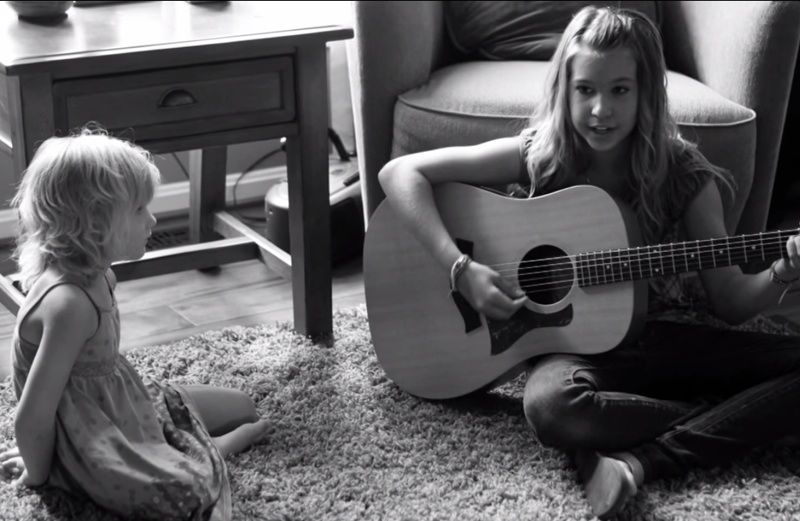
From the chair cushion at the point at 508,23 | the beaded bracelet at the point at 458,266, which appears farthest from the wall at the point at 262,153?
the beaded bracelet at the point at 458,266

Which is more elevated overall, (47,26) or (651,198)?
(47,26)

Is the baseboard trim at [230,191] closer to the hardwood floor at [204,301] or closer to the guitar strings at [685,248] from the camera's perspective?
the hardwood floor at [204,301]

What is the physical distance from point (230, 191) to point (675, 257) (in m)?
1.50

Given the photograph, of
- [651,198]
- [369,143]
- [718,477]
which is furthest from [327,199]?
[718,477]

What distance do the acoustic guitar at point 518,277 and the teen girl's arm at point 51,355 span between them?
0.52 m

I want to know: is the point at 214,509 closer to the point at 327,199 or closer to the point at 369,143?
the point at 327,199

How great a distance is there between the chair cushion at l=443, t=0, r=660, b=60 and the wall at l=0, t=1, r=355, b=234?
1.75 ft

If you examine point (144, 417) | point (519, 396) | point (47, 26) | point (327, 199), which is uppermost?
point (47, 26)

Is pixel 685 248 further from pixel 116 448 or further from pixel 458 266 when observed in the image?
pixel 116 448

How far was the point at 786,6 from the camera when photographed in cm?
193

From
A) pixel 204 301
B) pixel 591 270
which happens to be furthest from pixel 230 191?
pixel 591 270

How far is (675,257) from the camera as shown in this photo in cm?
150

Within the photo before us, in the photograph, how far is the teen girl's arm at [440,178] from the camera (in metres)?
1.64

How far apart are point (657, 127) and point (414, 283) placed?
16.9 inches
